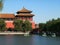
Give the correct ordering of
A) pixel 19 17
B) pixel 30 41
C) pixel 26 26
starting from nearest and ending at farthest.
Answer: pixel 30 41, pixel 26 26, pixel 19 17

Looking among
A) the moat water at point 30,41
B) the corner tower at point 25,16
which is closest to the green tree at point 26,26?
the corner tower at point 25,16

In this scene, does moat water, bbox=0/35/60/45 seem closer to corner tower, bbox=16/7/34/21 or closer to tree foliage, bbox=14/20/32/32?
tree foliage, bbox=14/20/32/32

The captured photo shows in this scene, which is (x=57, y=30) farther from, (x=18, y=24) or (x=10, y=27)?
(x=10, y=27)

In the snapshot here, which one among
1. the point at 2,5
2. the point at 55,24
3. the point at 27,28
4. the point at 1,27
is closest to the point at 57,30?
the point at 55,24

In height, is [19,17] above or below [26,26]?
above

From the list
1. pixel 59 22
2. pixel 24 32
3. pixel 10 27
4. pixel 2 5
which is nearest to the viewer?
pixel 2 5

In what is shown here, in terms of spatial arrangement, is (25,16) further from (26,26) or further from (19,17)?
(26,26)

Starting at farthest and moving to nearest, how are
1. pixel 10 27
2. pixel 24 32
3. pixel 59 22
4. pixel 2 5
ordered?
pixel 10 27 < pixel 24 32 < pixel 59 22 < pixel 2 5

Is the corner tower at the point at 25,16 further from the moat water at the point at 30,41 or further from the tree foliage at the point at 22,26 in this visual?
the moat water at the point at 30,41

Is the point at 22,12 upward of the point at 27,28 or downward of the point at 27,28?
upward

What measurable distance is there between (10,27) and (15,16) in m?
7.05

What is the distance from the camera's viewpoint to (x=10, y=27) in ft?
331

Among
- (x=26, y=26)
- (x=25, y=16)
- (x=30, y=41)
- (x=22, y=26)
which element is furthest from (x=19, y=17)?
(x=30, y=41)

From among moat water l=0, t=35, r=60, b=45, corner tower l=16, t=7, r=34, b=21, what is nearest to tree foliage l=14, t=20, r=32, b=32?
corner tower l=16, t=7, r=34, b=21
